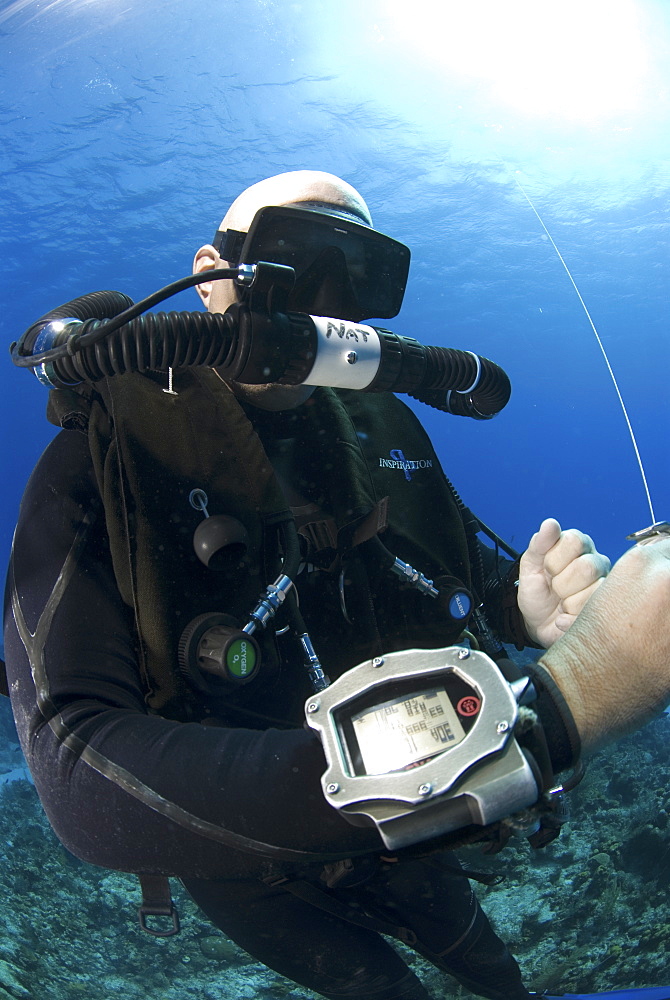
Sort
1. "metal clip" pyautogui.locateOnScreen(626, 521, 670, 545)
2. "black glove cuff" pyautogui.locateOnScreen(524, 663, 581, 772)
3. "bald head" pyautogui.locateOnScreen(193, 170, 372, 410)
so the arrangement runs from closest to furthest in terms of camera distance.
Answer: "black glove cuff" pyautogui.locateOnScreen(524, 663, 581, 772), "metal clip" pyautogui.locateOnScreen(626, 521, 670, 545), "bald head" pyautogui.locateOnScreen(193, 170, 372, 410)

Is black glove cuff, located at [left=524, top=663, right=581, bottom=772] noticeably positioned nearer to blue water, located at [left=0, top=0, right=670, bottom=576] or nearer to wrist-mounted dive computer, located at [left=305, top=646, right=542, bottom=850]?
wrist-mounted dive computer, located at [left=305, top=646, right=542, bottom=850]

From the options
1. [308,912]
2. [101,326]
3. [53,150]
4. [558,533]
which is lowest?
[308,912]

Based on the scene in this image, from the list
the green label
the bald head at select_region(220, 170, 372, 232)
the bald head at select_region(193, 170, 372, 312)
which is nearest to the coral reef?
the green label

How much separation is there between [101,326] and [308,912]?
2326 millimetres

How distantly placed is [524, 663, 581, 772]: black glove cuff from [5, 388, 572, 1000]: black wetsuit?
0.40 metres

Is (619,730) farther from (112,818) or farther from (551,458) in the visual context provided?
(551,458)

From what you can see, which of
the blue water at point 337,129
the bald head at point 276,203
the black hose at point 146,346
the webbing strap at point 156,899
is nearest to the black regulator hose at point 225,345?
the black hose at point 146,346

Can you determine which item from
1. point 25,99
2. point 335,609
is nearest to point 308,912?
point 335,609

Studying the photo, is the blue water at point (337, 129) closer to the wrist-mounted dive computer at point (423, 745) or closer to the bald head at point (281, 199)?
the bald head at point (281, 199)

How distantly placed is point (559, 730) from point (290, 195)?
2422 mm

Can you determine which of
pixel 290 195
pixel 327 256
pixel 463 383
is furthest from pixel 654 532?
pixel 290 195

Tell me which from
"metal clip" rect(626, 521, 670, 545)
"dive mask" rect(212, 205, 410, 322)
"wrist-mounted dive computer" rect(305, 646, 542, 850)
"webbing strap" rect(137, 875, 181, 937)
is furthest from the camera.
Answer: "dive mask" rect(212, 205, 410, 322)

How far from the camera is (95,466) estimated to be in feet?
6.13

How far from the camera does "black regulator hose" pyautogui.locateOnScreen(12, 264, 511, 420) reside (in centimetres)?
144
